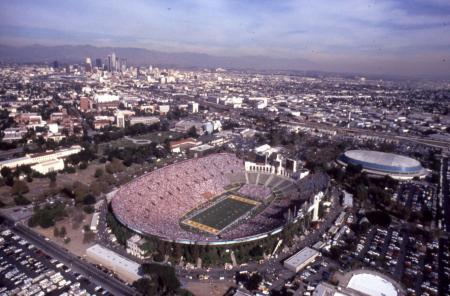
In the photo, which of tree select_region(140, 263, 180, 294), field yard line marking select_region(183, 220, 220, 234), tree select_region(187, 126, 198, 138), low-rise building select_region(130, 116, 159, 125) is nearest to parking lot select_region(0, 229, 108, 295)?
tree select_region(140, 263, 180, 294)

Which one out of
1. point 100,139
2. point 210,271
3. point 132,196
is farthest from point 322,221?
point 100,139

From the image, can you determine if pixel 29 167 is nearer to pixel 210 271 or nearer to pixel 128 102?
pixel 210 271

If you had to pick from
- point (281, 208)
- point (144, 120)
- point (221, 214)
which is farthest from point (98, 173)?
point (144, 120)

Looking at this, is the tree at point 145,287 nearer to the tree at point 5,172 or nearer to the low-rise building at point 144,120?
the tree at point 5,172

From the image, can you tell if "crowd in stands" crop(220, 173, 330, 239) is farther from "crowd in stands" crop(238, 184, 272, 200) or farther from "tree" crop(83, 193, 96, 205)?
"tree" crop(83, 193, 96, 205)

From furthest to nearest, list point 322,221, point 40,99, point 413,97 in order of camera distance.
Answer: point 413,97
point 40,99
point 322,221

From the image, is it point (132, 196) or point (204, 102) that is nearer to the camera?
point (132, 196)
